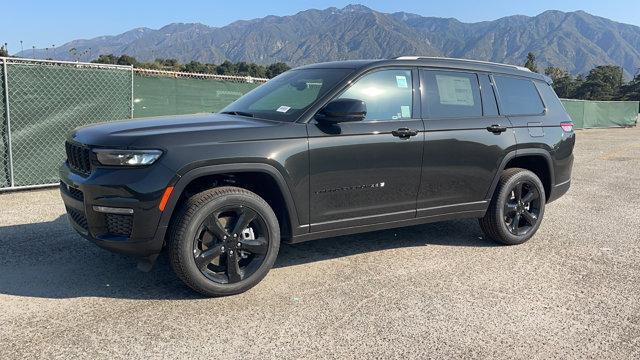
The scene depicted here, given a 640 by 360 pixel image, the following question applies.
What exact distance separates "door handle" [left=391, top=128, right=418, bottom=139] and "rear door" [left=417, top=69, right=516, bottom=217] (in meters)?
0.17

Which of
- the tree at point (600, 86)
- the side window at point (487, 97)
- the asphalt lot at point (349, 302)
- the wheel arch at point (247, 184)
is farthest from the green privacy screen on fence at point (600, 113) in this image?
the tree at point (600, 86)

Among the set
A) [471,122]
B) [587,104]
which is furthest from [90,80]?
[587,104]

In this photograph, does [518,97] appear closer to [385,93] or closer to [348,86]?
[385,93]

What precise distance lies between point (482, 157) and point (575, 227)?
6.91ft

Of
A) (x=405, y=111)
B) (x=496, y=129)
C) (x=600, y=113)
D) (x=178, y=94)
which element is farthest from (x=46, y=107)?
(x=600, y=113)

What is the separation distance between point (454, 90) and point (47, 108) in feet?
19.0

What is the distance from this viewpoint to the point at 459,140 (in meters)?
4.75

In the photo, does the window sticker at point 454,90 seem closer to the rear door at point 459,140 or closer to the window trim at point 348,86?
the rear door at point 459,140

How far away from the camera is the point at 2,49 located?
226 ft

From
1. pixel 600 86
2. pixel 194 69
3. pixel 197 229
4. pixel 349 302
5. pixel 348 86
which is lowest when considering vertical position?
A: pixel 600 86

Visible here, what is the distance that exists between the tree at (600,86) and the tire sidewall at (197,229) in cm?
7497

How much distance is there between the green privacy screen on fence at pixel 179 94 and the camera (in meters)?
10.3

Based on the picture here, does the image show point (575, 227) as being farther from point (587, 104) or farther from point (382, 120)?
point (587, 104)

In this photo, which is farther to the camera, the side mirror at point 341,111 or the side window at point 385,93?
the side window at point 385,93
